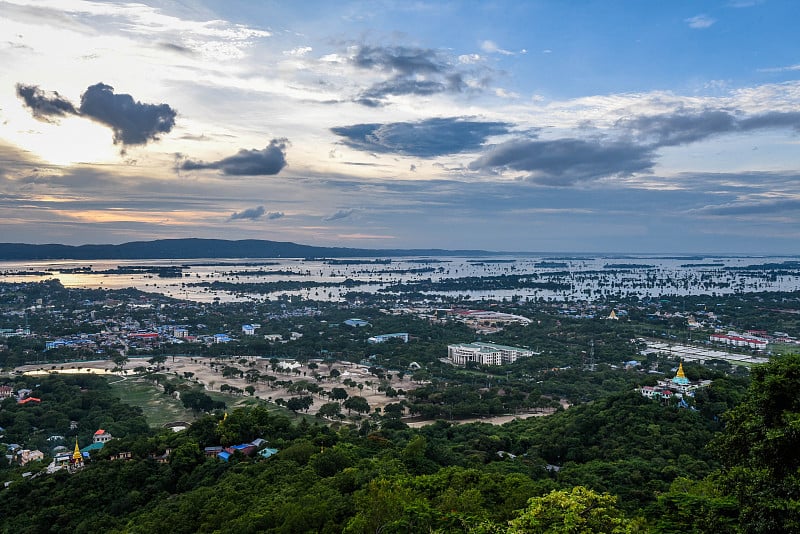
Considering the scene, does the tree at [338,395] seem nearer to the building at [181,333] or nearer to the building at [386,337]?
the building at [386,337]

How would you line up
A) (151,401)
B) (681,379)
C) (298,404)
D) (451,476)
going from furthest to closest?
(151,401) → (298,404) → (681,379) → (451,476)

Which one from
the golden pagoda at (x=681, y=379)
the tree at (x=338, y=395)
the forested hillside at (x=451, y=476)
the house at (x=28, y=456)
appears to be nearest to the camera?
the forested hillside at (x=451, y=476)

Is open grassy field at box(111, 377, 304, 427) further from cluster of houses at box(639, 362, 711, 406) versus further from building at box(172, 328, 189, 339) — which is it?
building at box(172, 328, 189, 339)

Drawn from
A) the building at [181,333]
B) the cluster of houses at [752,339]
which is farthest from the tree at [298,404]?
the cluster of houses at [752,339]

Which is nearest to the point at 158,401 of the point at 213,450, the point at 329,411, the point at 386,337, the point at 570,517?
the point at 329,411

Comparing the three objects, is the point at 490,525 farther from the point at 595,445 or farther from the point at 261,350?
the point at 261,350

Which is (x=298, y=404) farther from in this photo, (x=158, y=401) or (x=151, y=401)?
(x=151, y=401)
